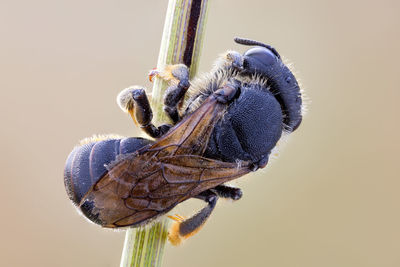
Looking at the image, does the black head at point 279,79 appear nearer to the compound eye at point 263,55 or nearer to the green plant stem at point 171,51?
the compound eye at point 263,55

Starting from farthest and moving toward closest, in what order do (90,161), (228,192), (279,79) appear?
(228,192), (279,79), (90,161)

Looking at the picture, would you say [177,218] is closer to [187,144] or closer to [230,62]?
[187,144]

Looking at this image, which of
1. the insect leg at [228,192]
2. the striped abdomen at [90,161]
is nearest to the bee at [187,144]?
the striped abdomen at [90,161]

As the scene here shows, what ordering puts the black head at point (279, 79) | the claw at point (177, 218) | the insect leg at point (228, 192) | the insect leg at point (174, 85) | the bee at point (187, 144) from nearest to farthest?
the bee at point (187, 144) < the insect leg at point (174, 85) < the black head at point (279, 79) < the claw at point (177, 218) < the insect leg at point (228, 192)

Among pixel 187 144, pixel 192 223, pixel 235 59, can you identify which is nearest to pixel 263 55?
pixel 235 59

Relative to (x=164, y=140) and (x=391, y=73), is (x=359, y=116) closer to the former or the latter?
(x=391, y=73)
